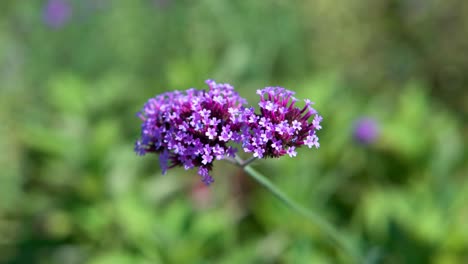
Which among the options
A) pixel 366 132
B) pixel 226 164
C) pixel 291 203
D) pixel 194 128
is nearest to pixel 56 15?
pixel 226 164

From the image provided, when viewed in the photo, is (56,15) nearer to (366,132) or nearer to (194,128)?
(366,132)

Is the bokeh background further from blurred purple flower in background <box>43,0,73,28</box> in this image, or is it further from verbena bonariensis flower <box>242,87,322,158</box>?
verbena bonariensis flower <box>242,87,322,158</box>

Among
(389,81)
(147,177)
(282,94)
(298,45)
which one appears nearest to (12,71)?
(147,177)

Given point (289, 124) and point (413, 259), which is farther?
point (413, 259)

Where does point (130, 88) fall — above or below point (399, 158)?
above

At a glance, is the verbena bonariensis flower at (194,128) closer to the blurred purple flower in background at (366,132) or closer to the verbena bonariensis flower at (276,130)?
the verbena bonariensis flower at (276,130)

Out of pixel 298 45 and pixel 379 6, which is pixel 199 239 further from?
pixel 379 6

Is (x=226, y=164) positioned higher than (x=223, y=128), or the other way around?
(x=226, y=164)

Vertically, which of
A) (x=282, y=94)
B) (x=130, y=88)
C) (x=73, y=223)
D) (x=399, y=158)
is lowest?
(x=282, y=94)

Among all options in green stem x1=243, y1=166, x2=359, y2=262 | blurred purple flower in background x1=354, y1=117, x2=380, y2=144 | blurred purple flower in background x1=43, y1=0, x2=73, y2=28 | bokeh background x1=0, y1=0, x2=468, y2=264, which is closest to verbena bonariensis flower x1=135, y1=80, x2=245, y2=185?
green stem x1=243, y1=166, x2=359, y2=262
